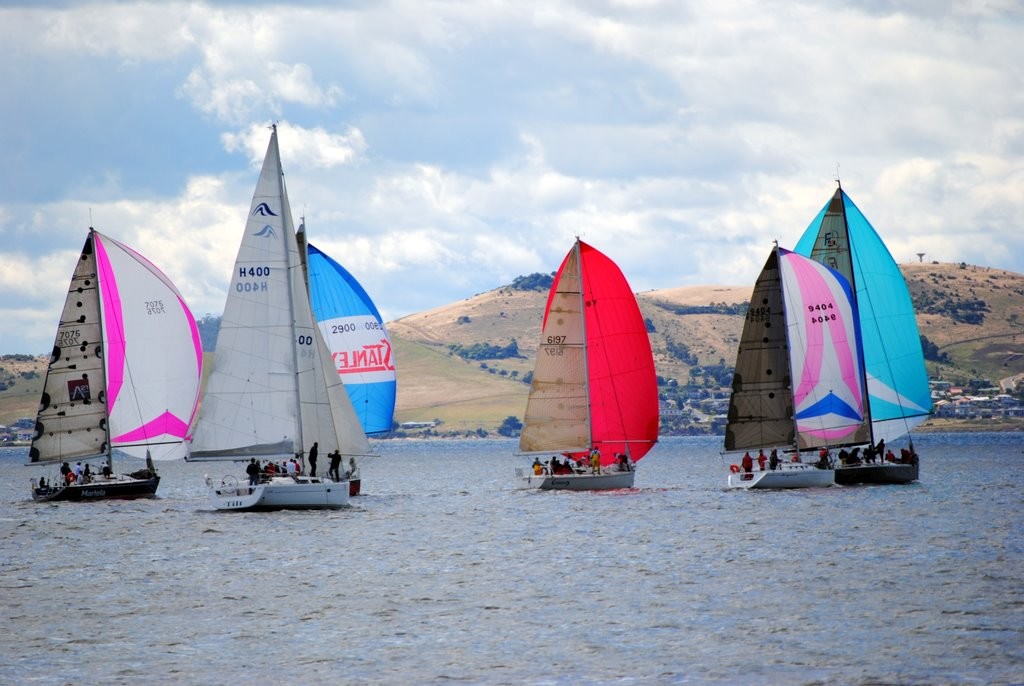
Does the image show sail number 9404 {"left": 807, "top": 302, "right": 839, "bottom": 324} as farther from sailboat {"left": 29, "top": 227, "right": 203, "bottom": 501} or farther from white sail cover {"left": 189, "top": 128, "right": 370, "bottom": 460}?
sailboat {"left": 29, "top": 227, "right": 203, "bottom": 501}

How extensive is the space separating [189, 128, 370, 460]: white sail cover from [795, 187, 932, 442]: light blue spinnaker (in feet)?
89.0

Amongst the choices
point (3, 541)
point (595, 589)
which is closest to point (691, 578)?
point (595, 589)

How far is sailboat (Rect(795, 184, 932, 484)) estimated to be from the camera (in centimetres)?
7006

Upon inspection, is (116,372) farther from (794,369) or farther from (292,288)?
(794,369)

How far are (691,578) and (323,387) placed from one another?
2122 cm

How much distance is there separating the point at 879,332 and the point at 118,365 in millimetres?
36165

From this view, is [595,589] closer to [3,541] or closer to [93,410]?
[3,541]

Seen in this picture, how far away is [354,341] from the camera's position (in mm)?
70938

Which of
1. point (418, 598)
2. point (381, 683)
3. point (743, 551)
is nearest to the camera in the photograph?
point (381, 683)

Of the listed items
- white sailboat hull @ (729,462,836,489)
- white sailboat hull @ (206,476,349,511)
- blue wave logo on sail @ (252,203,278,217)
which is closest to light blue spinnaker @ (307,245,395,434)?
white sailboat hull @ (206,476,349,511)

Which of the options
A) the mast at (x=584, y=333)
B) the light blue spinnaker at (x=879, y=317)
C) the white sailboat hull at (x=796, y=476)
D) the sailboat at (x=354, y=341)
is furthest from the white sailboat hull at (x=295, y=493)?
the light blue spinnaker at (x=879, y=317)

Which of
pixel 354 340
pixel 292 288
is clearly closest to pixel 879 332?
pixel 354 340

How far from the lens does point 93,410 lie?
6994cm

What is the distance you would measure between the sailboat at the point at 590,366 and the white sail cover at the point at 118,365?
16536 millimetres
